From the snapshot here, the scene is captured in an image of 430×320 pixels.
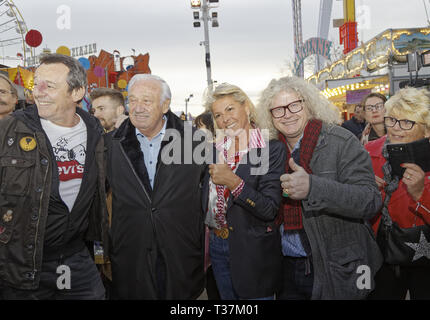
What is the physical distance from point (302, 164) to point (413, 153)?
2.57 ft

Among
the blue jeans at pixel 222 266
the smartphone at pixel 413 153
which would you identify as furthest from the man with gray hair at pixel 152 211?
the smartphone at pixel 413 153

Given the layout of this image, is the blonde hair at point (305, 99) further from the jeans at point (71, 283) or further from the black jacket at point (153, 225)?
the jeans at point (71, 283)

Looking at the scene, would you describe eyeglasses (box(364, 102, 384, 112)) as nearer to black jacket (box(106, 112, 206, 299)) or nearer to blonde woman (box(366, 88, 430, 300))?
blonde woman (box(366, 88, 430, 300))

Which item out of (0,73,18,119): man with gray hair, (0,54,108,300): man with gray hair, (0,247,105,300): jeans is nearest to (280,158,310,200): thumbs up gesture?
(0,54,108,300): man with gray hair

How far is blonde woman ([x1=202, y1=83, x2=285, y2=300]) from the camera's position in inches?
89.8

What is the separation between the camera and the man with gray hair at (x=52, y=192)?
2.23m

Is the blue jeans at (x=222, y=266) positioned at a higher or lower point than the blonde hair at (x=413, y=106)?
lower

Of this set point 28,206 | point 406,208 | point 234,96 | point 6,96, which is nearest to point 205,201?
point 234,96

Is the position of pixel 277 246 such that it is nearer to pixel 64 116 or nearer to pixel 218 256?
pixel 218 256

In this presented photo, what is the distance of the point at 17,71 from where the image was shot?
10.6 m

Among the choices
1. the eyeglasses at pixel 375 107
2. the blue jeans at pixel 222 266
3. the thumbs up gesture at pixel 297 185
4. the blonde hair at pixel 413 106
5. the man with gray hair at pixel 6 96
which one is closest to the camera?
the thumbs up gesture at pixel 297 185

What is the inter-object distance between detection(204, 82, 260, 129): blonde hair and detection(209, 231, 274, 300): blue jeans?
920 millimetres

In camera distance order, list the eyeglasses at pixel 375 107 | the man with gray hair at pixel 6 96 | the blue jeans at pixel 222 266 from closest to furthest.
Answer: the blue jeans at pixel 222 266 → the man with gray hair at pixel 6 96 → the eyeglasses at pixel 375 107

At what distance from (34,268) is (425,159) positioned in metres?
2.59
